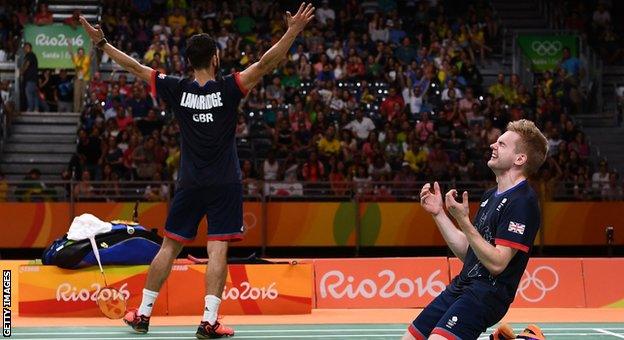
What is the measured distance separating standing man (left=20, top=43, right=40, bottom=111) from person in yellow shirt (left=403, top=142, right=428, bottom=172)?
23.9 ft

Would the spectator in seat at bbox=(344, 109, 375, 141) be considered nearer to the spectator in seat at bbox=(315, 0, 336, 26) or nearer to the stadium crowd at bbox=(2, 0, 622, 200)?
the stadium crowd at bbox=(2, 0, 622, 200)

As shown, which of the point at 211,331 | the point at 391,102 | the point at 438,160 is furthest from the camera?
the point at 391,102

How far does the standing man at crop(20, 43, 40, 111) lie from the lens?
21.6 m

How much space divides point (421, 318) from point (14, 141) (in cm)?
1664

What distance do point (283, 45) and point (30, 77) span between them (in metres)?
14.5

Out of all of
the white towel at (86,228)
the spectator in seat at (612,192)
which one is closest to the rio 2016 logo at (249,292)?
the white towel at (86,228)

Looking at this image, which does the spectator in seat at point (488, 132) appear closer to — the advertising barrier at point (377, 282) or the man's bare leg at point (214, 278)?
the advertising barrier at point (377, 282)

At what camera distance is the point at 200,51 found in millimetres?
8625

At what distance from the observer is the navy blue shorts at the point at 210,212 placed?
8.73m

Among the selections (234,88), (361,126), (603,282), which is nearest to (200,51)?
(234,88)

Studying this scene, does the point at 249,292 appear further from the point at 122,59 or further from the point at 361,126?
the point at 361,126

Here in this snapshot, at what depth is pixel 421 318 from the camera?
6320 millimetres

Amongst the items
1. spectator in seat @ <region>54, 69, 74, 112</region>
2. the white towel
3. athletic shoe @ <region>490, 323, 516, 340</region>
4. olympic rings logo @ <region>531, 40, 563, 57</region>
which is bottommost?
the white towel

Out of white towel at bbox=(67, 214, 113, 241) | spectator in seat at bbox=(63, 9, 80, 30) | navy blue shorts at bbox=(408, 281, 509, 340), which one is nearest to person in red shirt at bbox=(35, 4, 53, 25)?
spectator in seat at bbox=(63, 9, 80, 30)
